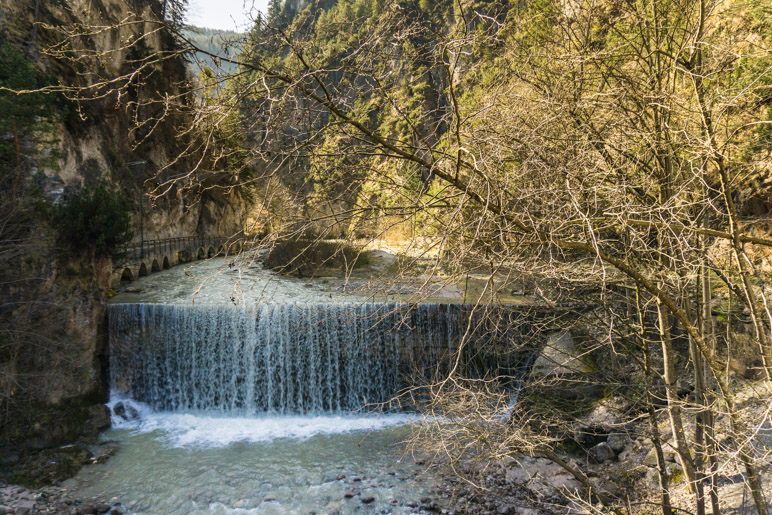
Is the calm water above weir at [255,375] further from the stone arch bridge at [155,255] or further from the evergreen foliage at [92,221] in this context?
the stone arch bridge at [155,255]

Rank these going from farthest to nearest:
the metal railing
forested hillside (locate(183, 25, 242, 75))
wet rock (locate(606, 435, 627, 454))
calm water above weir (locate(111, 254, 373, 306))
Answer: the metal railing
calm water above weir (locate(111, 254, 373, 306))
wet rock (locate(606, 435, 627, 454))
forested hillside (locate(183, 25, 242, 75))

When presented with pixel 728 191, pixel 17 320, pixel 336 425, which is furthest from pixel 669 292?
pixel 17 320

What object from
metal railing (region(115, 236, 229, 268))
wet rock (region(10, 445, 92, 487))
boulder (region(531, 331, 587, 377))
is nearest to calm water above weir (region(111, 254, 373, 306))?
metal railing (region(115, 236, 229, 268))

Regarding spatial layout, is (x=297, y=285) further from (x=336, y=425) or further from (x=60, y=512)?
(x=60, y=512)

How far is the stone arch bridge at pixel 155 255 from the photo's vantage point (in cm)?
1205

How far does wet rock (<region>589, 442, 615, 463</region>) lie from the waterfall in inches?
116

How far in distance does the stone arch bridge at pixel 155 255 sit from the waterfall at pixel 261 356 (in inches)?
69.9

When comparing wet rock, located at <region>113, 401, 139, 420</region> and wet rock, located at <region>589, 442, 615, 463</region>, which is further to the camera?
wet rock, located at <region>113, 401, 139, 420</region>

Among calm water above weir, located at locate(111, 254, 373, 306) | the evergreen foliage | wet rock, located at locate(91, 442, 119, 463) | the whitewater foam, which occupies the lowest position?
the whitewater foam

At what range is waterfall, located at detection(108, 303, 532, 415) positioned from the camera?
949 cm

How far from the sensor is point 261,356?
9.73 m

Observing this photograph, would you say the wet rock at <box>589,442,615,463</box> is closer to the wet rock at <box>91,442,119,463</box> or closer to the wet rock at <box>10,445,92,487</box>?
the wet rock at <box>91,442,119,463</box>

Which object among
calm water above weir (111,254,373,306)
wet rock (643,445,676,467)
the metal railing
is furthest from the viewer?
the metal railing

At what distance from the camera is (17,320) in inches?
282
